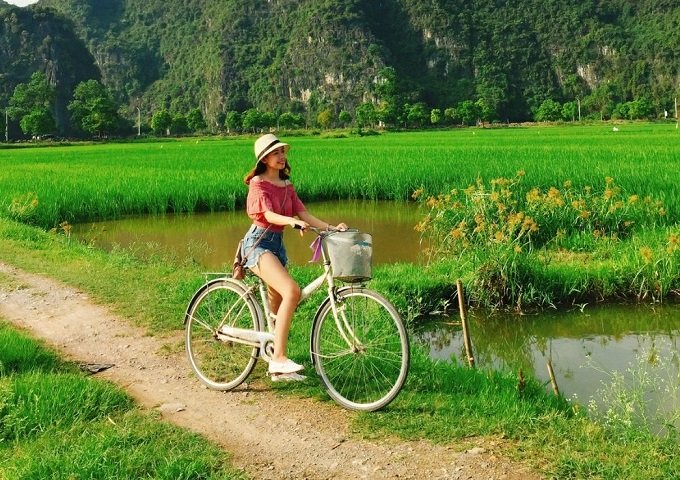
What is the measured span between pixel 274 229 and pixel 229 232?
796 centimetres

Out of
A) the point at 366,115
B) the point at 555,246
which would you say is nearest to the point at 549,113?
the point at 366,115

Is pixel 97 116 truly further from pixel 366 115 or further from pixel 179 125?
pixel 366 115

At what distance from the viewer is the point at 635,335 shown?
5.75 metres

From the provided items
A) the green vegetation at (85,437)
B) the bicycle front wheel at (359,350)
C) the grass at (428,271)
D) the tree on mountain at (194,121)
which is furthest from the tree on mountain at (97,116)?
the bicycle front wheel at (359,350)

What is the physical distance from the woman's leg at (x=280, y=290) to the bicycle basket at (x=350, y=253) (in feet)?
1.02

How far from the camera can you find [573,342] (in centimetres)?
564

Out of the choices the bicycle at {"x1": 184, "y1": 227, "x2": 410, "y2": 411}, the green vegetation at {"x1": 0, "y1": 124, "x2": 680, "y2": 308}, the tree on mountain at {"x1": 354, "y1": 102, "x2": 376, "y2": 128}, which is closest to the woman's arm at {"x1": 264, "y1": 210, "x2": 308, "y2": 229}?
the bicycle at {"x1": 184, "y1": 227, "x2": 410, "y2": 411}

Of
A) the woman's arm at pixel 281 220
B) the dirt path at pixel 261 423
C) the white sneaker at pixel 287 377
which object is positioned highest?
the woman's arm at pixel 281 220

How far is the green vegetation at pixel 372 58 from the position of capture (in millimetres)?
102938

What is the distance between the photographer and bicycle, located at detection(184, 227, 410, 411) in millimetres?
3607

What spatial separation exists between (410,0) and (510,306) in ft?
424

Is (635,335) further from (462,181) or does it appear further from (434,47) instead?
(434,47)

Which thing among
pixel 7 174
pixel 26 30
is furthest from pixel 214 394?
pixel 26 30

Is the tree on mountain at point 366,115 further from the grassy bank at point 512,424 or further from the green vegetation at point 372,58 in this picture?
the grassy bank at point 512,424
